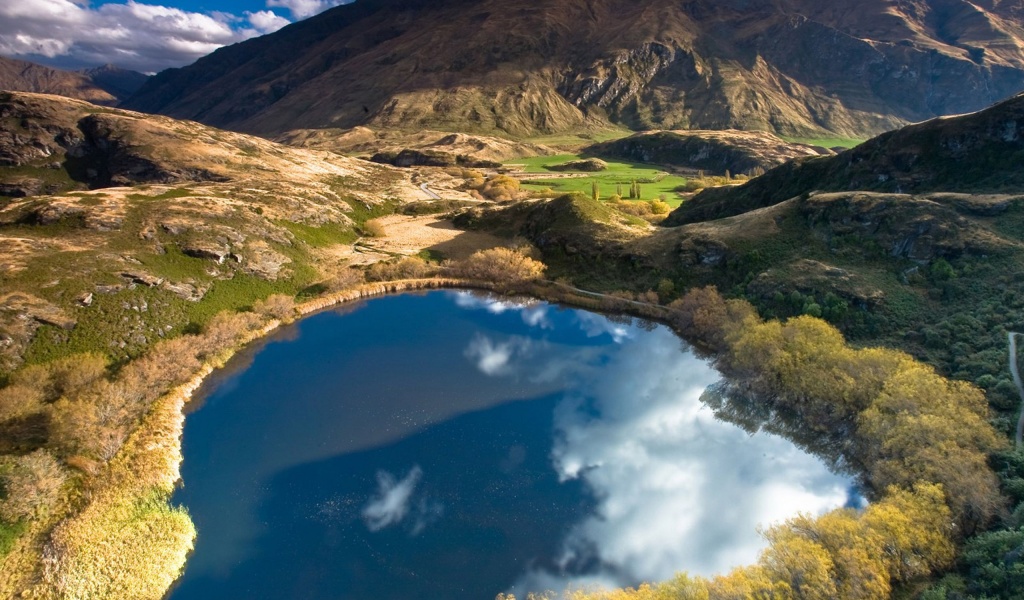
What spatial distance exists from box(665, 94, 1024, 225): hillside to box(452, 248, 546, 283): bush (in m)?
48.9

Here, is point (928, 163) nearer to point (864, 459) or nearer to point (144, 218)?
point (864, 459)

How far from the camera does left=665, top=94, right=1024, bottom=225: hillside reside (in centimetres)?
7856

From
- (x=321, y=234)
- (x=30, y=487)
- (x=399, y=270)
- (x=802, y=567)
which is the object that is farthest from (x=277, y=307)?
(x=802, y=567)

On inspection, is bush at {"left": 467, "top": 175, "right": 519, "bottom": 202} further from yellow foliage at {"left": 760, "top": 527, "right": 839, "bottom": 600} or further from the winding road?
yellow foliage at {"left": 760, "top": 527, "right": 839, "bottom": 600}

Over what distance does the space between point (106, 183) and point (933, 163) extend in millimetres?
184853

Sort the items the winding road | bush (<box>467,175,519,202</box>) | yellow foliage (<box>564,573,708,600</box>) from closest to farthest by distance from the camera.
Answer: yellow foliage (<box>564,573,708,600</box>) → the winding road → bush (<box>467,175,519,202</box>)

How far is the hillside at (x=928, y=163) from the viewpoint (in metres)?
78.6

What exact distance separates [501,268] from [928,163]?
249ft

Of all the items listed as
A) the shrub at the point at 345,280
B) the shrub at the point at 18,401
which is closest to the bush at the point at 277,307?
the shrub at the point at 345,280

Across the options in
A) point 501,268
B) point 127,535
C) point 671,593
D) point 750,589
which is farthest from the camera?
point 501,268

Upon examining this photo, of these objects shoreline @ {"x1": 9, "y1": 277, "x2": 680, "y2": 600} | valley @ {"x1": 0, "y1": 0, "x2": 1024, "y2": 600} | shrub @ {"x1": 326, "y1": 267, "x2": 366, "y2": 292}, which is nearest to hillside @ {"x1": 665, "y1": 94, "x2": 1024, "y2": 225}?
valley @ {"x1": 0, "y1": 0, "x2": 1024, "y2": 600}

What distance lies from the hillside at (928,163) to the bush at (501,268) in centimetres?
4886

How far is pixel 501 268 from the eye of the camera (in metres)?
94.4

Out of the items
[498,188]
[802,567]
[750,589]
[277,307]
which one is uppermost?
[498,188]
